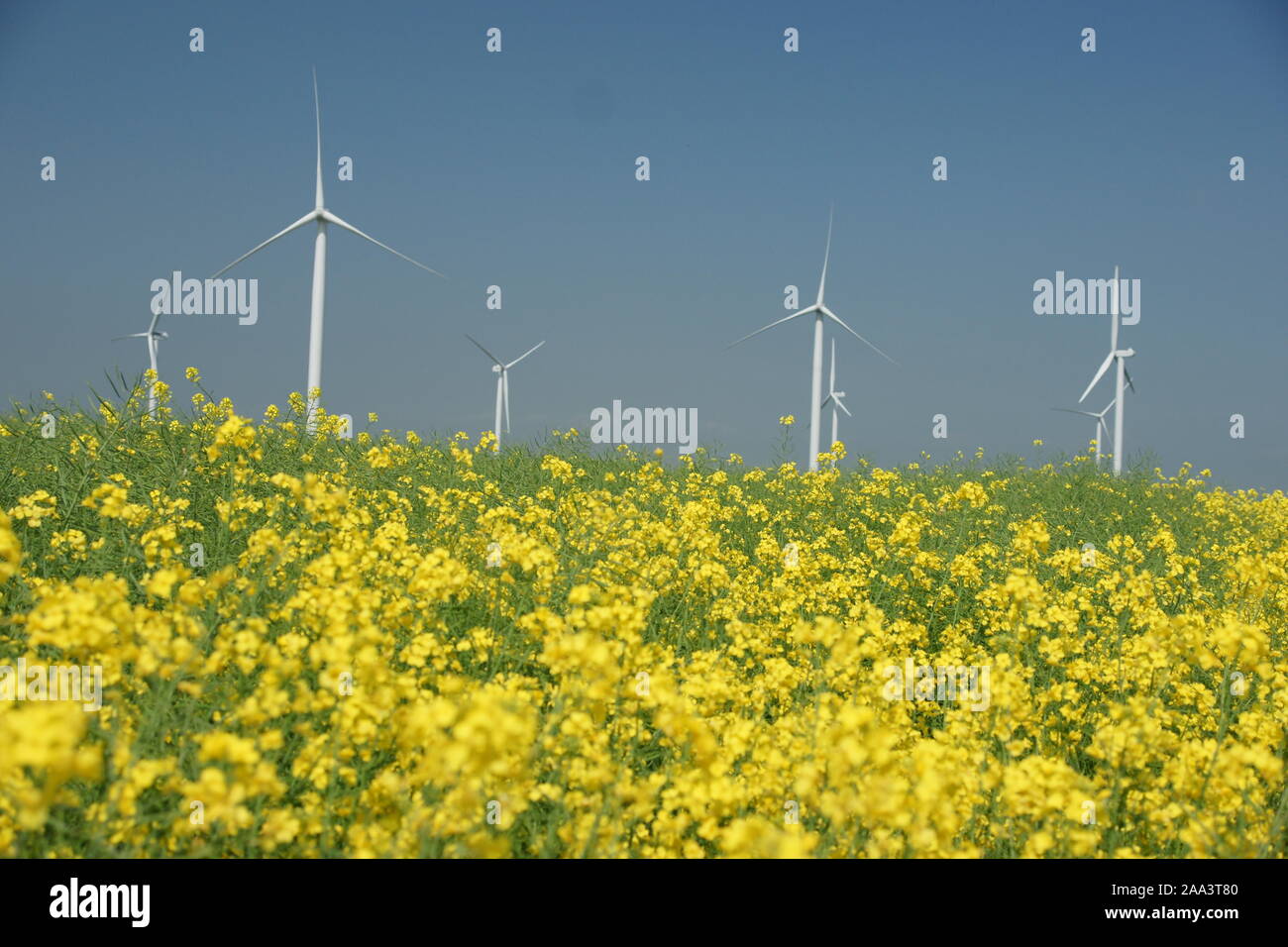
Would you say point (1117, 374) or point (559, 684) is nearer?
point (559, 684)

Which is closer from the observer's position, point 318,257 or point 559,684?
point 559,684

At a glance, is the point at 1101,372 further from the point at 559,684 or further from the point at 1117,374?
the point at 559,684

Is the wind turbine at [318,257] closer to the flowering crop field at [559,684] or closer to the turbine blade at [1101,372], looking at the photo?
the flowering crop field at [559,684]

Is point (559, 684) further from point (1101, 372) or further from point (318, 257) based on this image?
point (1101, 372)

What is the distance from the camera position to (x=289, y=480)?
14.6 feet

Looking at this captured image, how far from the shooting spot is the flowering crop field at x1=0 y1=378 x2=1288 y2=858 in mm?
2709

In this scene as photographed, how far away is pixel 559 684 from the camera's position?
4.54 meters

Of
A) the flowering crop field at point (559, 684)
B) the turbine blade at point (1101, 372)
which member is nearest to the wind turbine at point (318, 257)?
the flowering crop field at point (559, 684)

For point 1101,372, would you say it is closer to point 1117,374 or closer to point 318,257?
point 1117,374

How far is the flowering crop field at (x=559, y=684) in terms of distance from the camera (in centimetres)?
271

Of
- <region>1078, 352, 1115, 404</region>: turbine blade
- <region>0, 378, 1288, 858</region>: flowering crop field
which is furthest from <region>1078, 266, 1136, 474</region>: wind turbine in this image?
<region>0, 378, 1288, 858</region>: flowering crop field

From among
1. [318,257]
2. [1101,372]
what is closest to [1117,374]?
[1101,372]

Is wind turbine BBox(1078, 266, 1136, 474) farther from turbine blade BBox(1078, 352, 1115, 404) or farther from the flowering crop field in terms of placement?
Result: the flowering crop field
